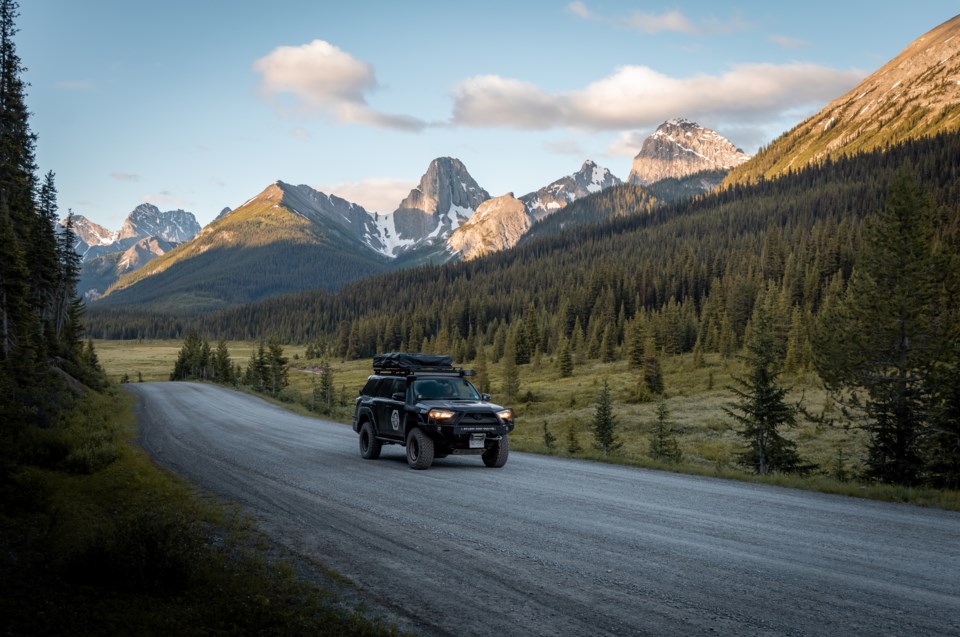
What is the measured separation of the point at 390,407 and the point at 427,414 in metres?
1.89

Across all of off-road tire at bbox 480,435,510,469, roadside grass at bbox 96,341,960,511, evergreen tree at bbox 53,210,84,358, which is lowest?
roadside grass at bbox 96,341,960,511

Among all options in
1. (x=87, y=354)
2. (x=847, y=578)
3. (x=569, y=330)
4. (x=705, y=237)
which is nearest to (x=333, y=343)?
(x=569, y=330)

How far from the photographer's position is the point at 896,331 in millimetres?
21547

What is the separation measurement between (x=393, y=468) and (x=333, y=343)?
166712 mm

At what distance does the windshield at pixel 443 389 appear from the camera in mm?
17016

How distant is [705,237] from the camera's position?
19038 centimetres

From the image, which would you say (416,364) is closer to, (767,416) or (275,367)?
(767,416)

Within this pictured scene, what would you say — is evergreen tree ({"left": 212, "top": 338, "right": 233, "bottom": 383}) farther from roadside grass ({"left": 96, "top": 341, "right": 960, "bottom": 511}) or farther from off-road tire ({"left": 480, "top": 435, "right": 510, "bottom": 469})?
off-road tire ({"left": 480, "top": 435, "right": 510, "bottom": 469})

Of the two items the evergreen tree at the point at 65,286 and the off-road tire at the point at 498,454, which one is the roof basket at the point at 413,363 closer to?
the off-road tire at the point at 498,454

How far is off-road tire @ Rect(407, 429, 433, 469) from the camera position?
608 inches

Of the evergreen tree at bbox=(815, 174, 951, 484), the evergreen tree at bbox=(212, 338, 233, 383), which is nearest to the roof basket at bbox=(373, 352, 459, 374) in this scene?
the evergreen tree at bbox=(815, 174, 951, 484)

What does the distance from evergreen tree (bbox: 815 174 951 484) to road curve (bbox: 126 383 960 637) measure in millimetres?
9515

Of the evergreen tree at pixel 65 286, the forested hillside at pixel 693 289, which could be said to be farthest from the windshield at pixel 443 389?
the forested hillside at pixel 693 289

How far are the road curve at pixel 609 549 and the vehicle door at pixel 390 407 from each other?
1975 millimetres
